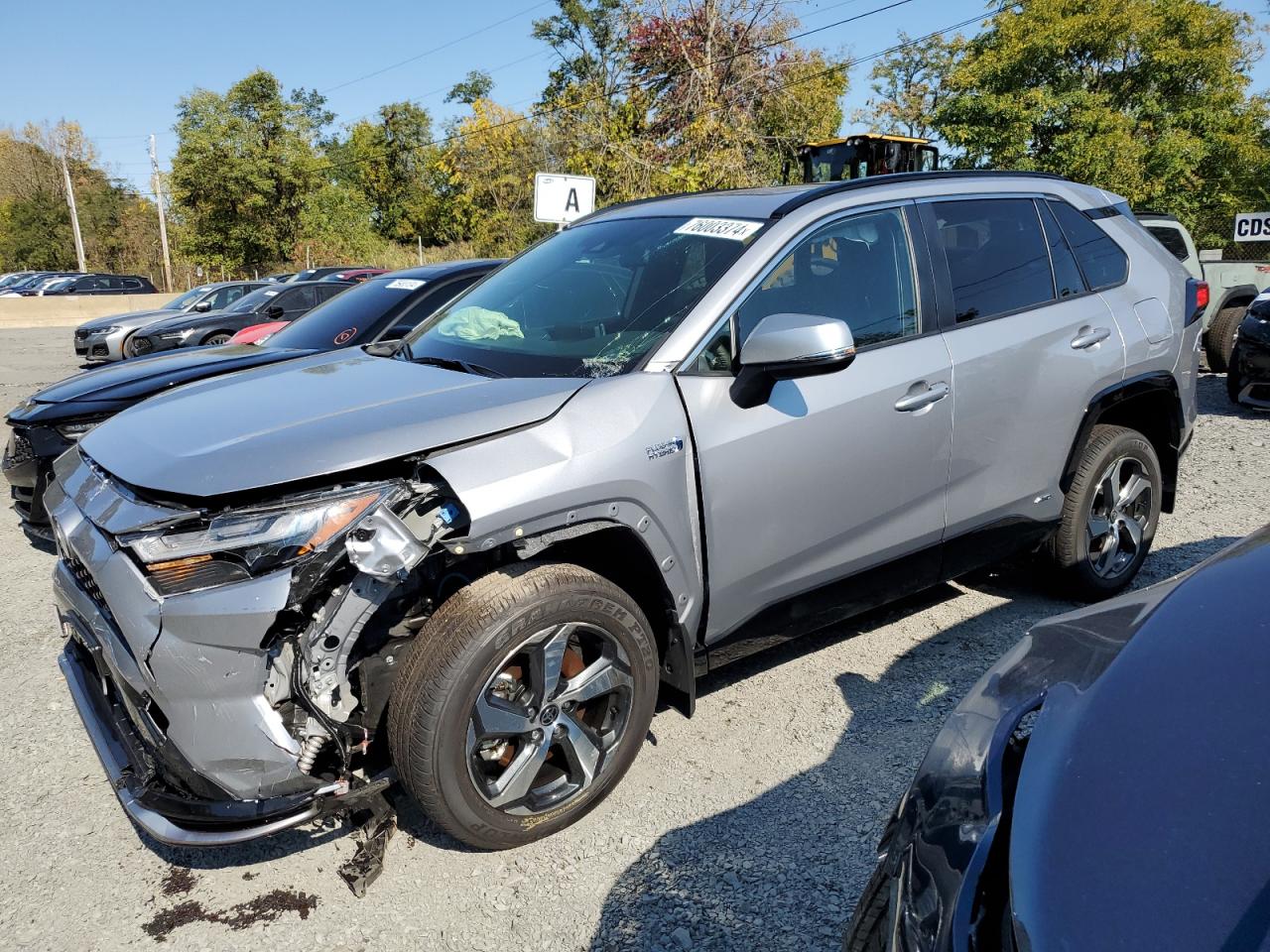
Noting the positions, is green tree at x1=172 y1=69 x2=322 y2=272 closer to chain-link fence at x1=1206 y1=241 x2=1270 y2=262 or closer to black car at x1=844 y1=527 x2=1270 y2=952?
chain-link fence at x1=1206 y1=241 x2=1270 y2=262

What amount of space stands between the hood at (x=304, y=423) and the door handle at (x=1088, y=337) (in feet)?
7.40

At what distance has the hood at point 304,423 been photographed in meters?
2.39

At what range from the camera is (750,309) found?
303 cm

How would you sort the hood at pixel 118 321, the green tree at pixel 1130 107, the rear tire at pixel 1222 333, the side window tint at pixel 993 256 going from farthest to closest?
1. the green tree at pixel 1130 107
2. the hood at pixel 118 321
3. the rear tire at pixel 1222 333
4. the side window tint at pixel 993 256

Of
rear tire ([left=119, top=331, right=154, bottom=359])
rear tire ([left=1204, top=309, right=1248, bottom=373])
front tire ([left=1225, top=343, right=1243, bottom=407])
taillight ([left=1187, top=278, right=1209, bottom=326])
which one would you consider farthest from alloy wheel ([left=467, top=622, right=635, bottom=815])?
rear tire ([left=119, top=331, right=154, bottom=359])

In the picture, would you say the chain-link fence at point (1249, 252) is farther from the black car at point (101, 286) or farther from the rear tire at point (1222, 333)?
the black car at point (101, 286)

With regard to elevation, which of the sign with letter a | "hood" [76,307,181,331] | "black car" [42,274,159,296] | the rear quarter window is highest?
"black car" [42,274,159,296]

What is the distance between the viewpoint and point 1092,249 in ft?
13.6

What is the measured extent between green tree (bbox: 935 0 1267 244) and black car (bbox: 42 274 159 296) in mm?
28698

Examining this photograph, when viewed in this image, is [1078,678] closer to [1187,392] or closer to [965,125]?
[1187,392]

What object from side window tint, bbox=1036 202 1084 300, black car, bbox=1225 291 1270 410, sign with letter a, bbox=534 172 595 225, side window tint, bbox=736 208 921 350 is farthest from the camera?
sign with letter a, bbox=534 172 595 225

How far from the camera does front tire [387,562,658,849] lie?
2.43 metres

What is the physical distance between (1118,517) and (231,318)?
484 inches

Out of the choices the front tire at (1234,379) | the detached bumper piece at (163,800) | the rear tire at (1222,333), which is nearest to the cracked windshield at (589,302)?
the detached bumper piece at (163,800)
